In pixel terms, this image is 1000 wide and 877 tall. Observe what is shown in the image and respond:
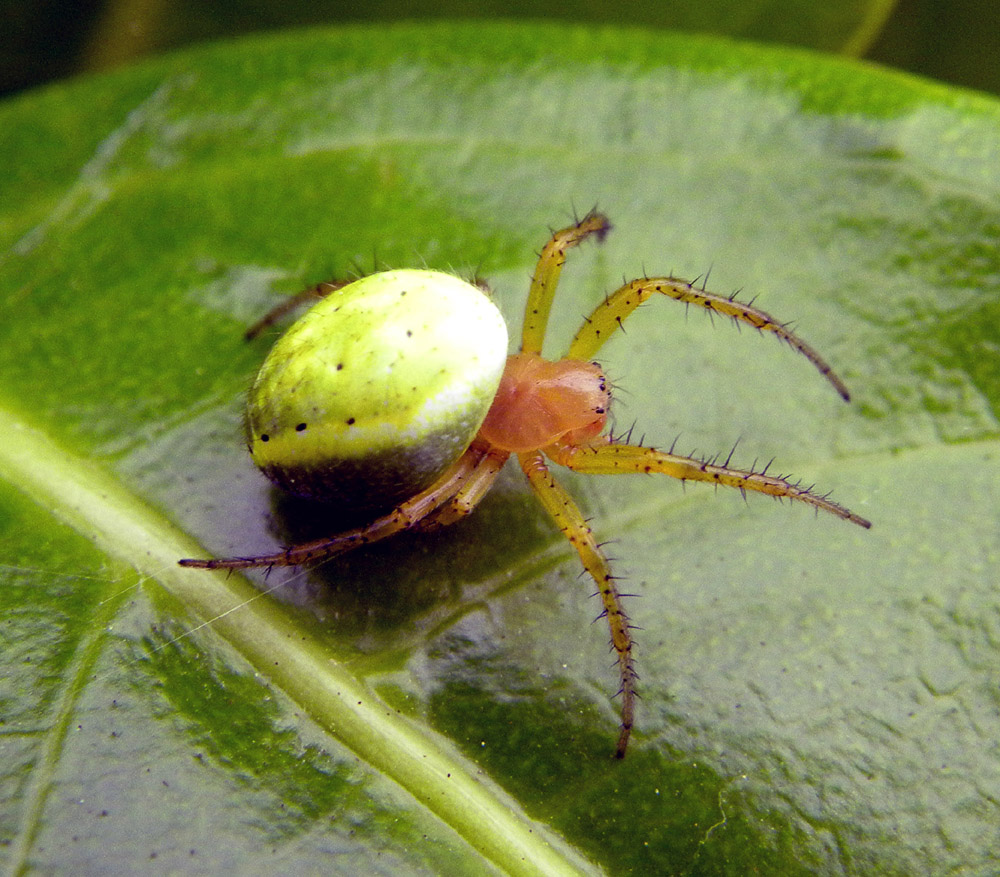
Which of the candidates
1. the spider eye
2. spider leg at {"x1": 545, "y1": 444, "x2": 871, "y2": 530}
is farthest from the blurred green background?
spider leg at {"x1": 545, "y1": 444, "x2": 871, "y2": 530}

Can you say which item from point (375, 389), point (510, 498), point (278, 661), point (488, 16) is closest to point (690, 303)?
point (510, 498)

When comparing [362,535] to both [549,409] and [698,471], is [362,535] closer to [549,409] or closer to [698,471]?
[549,409]

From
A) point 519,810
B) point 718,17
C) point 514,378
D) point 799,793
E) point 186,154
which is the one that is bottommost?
point 519,810

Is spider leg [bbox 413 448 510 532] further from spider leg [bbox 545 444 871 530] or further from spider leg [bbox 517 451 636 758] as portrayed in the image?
spider leg [bbox 545 444 871 530]

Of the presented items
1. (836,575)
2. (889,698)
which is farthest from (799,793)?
(836,575)

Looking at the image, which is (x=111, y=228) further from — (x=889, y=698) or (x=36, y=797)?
(x=889, y=698)

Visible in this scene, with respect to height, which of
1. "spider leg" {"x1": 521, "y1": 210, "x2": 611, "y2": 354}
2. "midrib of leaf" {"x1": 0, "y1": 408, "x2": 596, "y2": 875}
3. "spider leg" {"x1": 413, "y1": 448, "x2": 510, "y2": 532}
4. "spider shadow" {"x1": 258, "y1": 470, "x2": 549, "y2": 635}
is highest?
"spider leg" {"x1": 521, "y1": 210, "x2": 611, "y2": 354}
